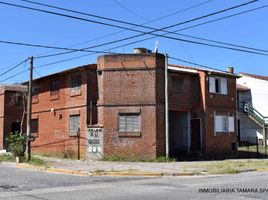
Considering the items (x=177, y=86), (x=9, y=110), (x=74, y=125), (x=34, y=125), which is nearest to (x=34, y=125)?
(x=34, y=125)

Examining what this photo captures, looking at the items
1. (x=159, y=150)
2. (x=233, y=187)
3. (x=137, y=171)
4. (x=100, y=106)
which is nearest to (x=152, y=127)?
(x=159, y=150)

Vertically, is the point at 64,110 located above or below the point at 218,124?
above

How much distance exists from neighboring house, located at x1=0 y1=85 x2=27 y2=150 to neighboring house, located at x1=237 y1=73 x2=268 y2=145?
2256 centimetres

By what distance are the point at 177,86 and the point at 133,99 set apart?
3933 millimetres

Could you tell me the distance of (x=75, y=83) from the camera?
2964 cm

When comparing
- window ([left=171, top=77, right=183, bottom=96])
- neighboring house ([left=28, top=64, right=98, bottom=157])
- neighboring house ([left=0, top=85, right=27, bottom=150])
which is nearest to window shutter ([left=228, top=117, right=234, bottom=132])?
window ([left=171, top=77, right=183, bottom=96])

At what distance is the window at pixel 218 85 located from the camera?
1210 inches

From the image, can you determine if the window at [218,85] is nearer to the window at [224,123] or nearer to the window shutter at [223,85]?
the window shutter at [223,85]

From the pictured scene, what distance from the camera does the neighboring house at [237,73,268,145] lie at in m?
44.6

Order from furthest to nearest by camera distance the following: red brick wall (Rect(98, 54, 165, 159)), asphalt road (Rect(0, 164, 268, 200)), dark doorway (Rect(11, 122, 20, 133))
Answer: dark doorway (Rect(11, 122, 20, 133)) < red brick wall (Rect(98, 54, 165, 159)) < asphalt road (Rect(0, 164, 268, 200))

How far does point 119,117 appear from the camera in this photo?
26.9 metres

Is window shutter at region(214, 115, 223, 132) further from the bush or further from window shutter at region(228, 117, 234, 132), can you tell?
the bush

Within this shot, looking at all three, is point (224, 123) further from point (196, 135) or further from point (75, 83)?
point (75, 83)

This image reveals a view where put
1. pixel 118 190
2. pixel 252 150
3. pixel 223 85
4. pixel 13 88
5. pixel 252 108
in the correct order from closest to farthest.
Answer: pixel 118 190, pixel 223 85, pixel 252 150, pixel 13 88, pixel 252 108
